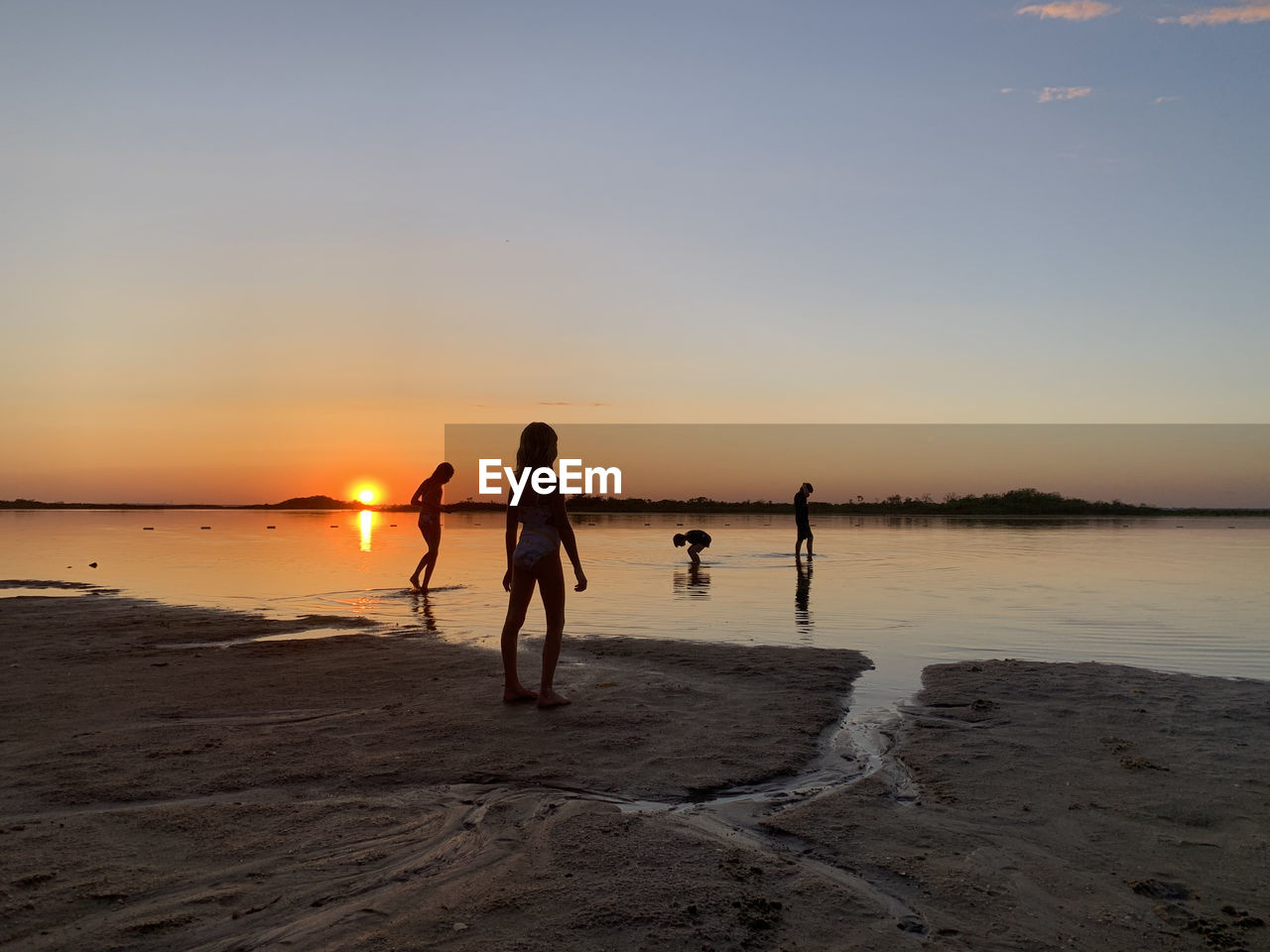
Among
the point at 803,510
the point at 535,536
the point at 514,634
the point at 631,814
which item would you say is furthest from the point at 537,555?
the point at 803,510

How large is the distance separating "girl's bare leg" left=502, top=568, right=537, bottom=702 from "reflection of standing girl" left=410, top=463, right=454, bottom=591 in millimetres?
9592

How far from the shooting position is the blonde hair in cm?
718

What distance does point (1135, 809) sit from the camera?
4.77 m

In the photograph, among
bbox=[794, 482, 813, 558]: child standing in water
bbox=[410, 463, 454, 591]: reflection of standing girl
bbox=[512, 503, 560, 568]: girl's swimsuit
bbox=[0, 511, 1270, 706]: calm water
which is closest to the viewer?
bbox=[512, 503, 560, 568]: girl's swimsuit

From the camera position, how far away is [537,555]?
713cm

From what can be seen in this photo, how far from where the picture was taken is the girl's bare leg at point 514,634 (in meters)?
7.11

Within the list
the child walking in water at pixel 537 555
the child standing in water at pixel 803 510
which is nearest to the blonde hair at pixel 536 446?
the child walking in water at pixel 537 555

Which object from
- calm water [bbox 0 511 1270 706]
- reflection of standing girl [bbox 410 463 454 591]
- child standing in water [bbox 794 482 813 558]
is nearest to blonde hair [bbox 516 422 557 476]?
calm water [bbox 0 511 1270 706]

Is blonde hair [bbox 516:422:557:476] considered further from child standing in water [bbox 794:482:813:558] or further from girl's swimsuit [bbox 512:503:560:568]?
child standing in water [bbox 794:482:813:558]

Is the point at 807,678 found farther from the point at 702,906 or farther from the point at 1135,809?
the point at 702,906

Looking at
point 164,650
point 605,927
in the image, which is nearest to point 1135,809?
point 605,927

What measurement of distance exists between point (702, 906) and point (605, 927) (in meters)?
0.44

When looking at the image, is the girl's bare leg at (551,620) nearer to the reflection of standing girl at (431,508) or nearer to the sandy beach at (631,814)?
the sandy beach at (631,814)

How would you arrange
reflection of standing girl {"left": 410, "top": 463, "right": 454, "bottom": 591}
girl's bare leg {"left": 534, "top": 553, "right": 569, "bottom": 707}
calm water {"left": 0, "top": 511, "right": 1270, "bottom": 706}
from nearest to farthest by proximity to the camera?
girl's bare leg {"left": 534, "top": 553, "right": 569, "bottom": 707} < calm water {"left": 0, "top": 511, "right": 1270, "bottom": 706} < reflection of standing girl {"left": 410, "top": 463, "right": 454, "bottom": 591}
